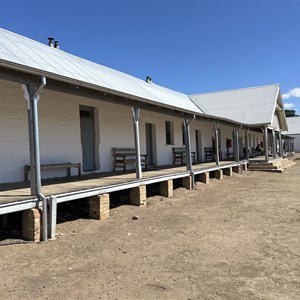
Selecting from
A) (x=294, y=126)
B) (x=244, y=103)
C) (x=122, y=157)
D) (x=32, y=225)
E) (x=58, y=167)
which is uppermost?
(x=294, y=126)

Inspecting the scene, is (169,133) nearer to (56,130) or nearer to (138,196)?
(56,130)

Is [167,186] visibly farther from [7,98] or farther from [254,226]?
[7,98]

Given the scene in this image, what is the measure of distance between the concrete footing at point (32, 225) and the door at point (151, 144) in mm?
10001

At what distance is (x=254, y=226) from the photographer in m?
7.54

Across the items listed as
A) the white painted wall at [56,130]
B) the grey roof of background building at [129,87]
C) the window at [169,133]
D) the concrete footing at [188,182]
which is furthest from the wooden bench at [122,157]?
the window at [169,133]

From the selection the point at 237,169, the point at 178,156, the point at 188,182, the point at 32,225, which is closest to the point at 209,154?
the point at 237,169

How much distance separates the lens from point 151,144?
16438mm

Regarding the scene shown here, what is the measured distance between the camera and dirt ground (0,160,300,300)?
438cm

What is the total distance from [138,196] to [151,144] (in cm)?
702

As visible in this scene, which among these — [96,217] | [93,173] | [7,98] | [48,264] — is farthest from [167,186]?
[48,264]

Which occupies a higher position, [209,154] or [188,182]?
[209,154]

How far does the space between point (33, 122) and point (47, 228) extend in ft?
6.33

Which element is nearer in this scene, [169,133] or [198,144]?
[169,133]

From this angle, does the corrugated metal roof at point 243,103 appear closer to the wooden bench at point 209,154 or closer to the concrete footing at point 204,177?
the wooden bench at point 209,154
